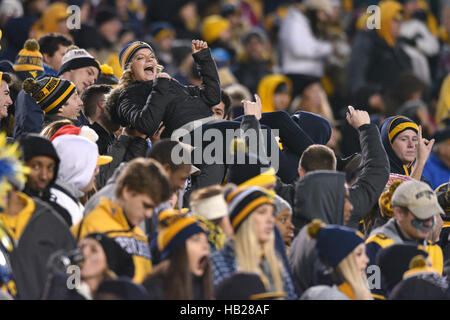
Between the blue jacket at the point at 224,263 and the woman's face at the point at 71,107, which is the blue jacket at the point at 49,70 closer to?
the woman's face at the point at 71,107

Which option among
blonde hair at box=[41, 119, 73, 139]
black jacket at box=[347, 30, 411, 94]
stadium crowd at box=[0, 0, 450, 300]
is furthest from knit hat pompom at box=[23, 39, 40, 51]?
black jacket at box=[347, 30, 411, 94]

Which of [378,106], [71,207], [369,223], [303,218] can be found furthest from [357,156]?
[378,106]

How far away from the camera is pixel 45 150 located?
19.9ft

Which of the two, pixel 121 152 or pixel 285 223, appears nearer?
pixel 285 223

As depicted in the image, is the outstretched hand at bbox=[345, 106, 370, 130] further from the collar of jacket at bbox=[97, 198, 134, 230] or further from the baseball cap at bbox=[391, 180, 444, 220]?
the collar of jacket at bbox=[97, 198, 134, 230]

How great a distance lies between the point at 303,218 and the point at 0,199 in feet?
6.97

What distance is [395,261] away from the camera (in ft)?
20.6

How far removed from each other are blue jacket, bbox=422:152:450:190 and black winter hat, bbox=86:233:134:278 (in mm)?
4779

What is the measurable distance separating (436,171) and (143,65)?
352 centimetres

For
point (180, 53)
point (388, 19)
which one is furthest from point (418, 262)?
point (388, 19)

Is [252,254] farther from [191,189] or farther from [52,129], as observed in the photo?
[52,129]

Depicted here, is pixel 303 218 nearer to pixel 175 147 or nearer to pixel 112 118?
pixel 175 147

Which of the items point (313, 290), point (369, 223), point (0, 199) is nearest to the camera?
point (0, 199)

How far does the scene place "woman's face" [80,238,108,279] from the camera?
543 centimetres
